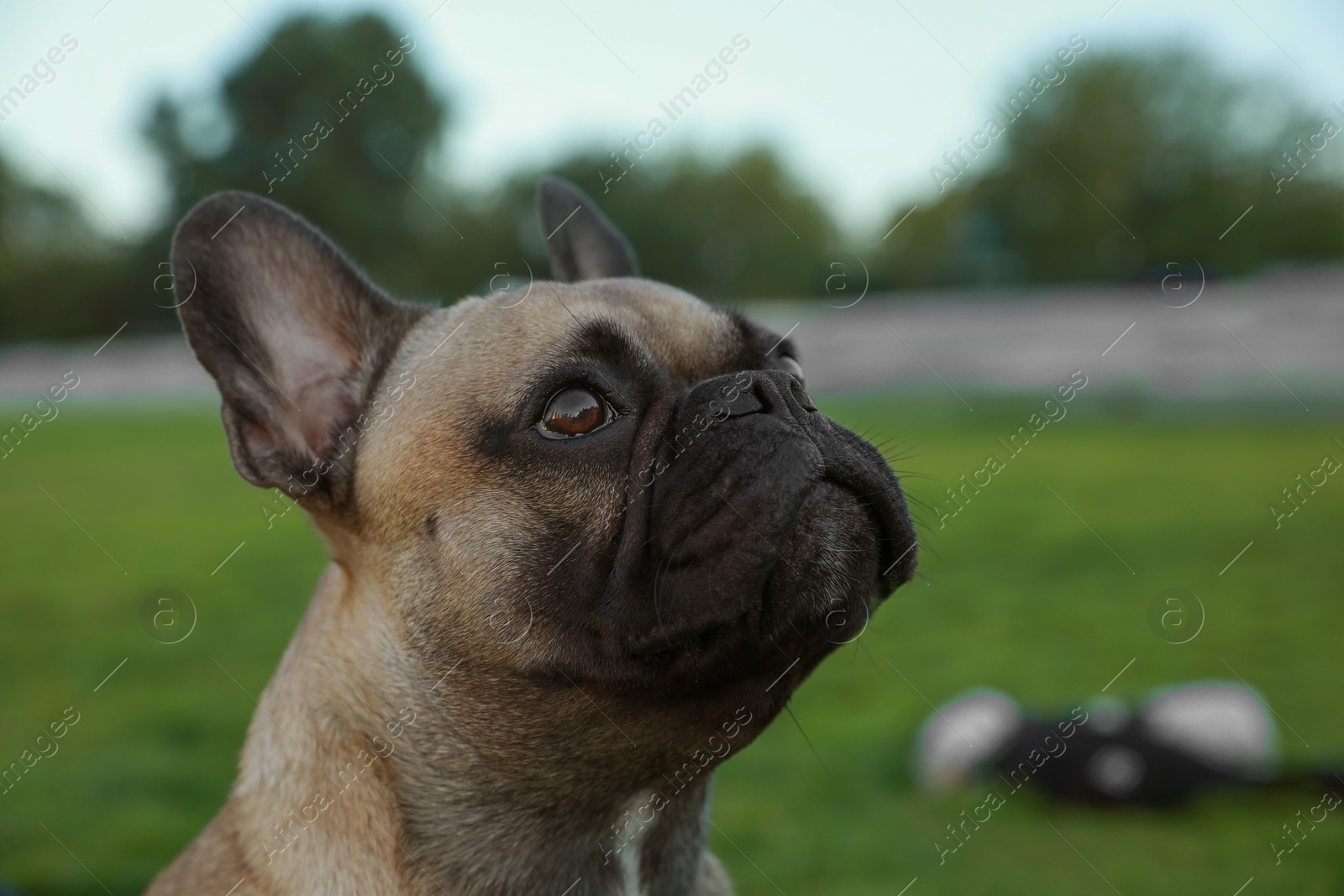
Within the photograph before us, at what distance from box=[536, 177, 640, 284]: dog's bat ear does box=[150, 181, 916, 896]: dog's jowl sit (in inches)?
30.2

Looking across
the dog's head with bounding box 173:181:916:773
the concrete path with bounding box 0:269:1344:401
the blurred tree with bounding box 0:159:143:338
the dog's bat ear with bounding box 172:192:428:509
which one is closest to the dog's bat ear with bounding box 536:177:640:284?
the dog's head with bounding box 173:181:916:773

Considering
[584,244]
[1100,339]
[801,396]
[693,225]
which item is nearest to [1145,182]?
[693,225]

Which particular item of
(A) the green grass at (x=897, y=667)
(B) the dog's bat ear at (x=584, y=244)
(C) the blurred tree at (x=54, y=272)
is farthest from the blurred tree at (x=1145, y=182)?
(B) the dog's bat ear at (x=584, y=244)

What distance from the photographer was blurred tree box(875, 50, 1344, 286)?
45969 mm

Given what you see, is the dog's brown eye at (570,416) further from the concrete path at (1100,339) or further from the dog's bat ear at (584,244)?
the concrete path at (1100,339)

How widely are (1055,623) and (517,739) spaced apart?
7.11 meters

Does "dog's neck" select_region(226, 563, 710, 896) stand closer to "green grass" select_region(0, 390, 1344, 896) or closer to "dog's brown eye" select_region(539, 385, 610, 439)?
"dog's brown eye" select_region(539, 385, 610, 439)

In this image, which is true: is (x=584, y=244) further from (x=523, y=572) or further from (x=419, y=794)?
(x=419, y=794)

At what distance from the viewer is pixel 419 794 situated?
2.61 metres

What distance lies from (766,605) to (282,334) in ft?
5.53

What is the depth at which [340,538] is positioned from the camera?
2.82 metres

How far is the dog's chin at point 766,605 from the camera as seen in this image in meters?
2.24

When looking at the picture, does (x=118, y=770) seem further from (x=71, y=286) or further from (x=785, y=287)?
(x=71, y=286)

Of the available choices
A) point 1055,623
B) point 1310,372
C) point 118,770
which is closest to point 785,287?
point 1310,372
